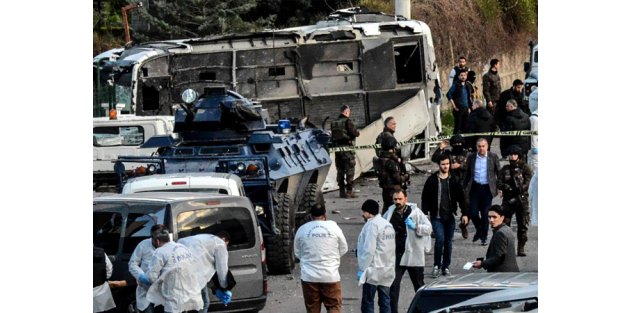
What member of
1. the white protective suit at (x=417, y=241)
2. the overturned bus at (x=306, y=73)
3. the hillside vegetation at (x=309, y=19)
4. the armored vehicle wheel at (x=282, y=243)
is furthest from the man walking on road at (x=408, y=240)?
the hillside vegetation at (x=309, y=19)

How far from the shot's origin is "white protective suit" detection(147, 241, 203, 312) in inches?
516

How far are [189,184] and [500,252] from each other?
3.92 meters

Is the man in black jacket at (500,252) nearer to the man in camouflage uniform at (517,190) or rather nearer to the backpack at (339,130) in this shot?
the man in camouflage uniform at (517,190)

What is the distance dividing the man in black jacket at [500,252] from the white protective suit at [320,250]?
4.11 ft

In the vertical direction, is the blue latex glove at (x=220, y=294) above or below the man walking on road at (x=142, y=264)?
below

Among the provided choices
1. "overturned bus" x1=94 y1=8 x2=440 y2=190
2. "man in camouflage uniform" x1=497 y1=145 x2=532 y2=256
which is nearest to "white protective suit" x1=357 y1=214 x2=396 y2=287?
"man in camouflage uniform" x1=497 y1=145 x2=532 y2=256

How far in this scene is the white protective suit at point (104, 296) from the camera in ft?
44.1

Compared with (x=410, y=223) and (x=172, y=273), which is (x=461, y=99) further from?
(x=172, y=273)

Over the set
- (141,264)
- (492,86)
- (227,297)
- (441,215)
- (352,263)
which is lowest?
(352,263)

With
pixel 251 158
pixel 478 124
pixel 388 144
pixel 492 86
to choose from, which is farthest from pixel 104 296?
pixel 492 86

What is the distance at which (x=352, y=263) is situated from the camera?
17.7 meters

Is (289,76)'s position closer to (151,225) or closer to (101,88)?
(101,88)
